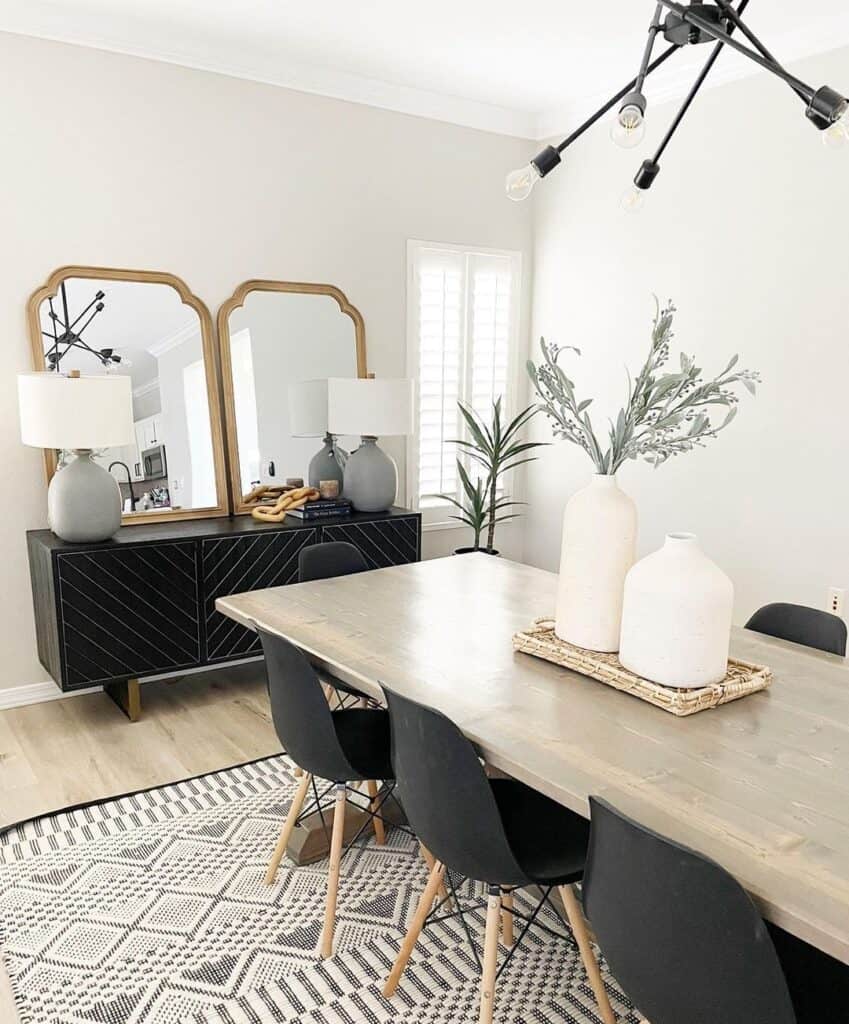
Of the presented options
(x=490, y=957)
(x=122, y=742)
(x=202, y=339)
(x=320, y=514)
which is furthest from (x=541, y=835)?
(x=202, y=339)

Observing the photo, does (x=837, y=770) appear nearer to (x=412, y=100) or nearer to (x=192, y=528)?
(x=192, y=528)

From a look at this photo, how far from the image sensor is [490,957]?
174cm

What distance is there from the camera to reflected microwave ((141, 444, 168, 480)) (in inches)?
149

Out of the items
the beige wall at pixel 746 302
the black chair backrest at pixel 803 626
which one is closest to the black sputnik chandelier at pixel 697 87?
the black chair backrest at pixel 803 626

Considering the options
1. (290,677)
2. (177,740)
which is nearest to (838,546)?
(290,677)

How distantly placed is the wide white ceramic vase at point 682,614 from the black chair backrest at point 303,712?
741 mm

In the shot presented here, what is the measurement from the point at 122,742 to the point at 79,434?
3.92ft

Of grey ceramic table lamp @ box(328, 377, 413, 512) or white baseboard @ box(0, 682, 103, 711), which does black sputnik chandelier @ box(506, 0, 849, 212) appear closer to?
grey ceramic table lamp @ box(328, 377, 413, 512)

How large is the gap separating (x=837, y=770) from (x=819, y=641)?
90cm

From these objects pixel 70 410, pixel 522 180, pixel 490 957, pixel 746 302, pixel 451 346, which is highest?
pixel 522 180

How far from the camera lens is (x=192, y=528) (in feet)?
12.2

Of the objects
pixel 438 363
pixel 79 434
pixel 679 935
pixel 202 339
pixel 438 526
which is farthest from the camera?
pixel 438 526

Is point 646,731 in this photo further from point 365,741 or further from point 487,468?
point 487,468

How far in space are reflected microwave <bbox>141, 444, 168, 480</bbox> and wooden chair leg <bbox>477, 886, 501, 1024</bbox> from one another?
2.63m
